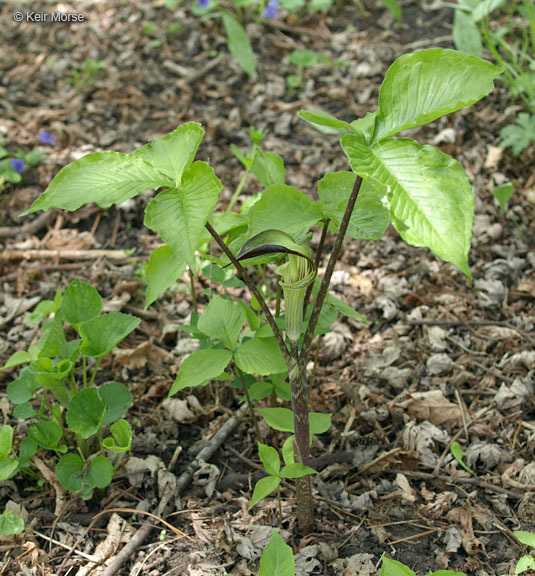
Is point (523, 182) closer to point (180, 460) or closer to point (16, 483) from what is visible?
point (180, 460)

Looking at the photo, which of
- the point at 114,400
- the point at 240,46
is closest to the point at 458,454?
the point at 114,400

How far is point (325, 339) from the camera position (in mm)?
2436

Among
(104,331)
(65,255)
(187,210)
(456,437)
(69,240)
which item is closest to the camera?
(187,210)

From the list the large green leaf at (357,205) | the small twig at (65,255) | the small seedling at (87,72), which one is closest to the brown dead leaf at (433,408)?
the large green leaf at (357,205)

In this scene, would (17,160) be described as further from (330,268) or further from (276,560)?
(276,560)

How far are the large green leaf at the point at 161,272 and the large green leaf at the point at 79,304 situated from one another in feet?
1.87

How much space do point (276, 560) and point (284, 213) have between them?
0.83m

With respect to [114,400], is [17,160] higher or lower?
higher

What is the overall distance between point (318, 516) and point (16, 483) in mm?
1021

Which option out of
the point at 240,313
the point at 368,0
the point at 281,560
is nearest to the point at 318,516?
the point at 281,560

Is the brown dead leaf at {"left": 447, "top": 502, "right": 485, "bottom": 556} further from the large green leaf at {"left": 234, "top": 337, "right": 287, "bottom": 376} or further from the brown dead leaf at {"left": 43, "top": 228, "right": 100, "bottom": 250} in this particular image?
the brown dead leaf at {"left": 43, "top": 228, "right": 100, "bottom": 250}

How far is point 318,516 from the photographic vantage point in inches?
71.1

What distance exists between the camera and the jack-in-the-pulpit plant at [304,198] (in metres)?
1.07

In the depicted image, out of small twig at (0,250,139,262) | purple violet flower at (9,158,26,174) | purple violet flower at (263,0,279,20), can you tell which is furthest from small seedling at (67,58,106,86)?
small twig at (0,250,139,262)
